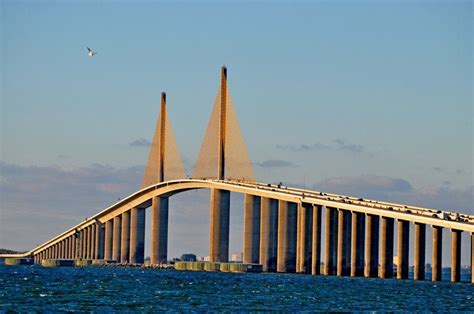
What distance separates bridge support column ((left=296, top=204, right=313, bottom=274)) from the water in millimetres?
23736

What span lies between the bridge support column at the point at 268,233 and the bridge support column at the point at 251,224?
1.83 metres

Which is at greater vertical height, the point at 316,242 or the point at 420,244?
the point at 316,242

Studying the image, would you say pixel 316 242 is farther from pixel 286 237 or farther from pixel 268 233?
pixel 268 233

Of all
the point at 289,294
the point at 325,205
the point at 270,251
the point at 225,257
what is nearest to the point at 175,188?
the point at 225,257

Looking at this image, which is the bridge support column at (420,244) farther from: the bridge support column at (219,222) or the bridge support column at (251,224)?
the bridge support column at (219,222)

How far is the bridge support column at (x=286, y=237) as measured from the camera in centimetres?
16462

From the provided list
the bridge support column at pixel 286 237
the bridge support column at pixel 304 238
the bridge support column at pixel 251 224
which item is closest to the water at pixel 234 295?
the bridge support column at pixel 304 238

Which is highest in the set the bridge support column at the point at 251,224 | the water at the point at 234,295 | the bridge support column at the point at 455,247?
the bridge support column at the point at 251,224

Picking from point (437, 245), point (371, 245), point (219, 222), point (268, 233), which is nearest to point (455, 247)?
point (437, 245)

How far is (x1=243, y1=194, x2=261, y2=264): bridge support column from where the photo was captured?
17175 centimetres

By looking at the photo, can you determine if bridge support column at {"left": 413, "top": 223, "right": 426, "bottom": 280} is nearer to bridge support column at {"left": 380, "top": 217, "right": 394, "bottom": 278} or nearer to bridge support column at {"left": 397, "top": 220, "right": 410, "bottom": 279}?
bridge support column at {"left": 397, "top": 220, "right": 410, "bottom": 279}

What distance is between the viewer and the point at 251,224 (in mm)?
172000

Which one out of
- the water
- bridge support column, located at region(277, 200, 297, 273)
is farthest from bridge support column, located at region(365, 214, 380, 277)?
bridge support column, located at region(277, 200, 297, 273)

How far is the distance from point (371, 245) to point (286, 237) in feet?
67.4
